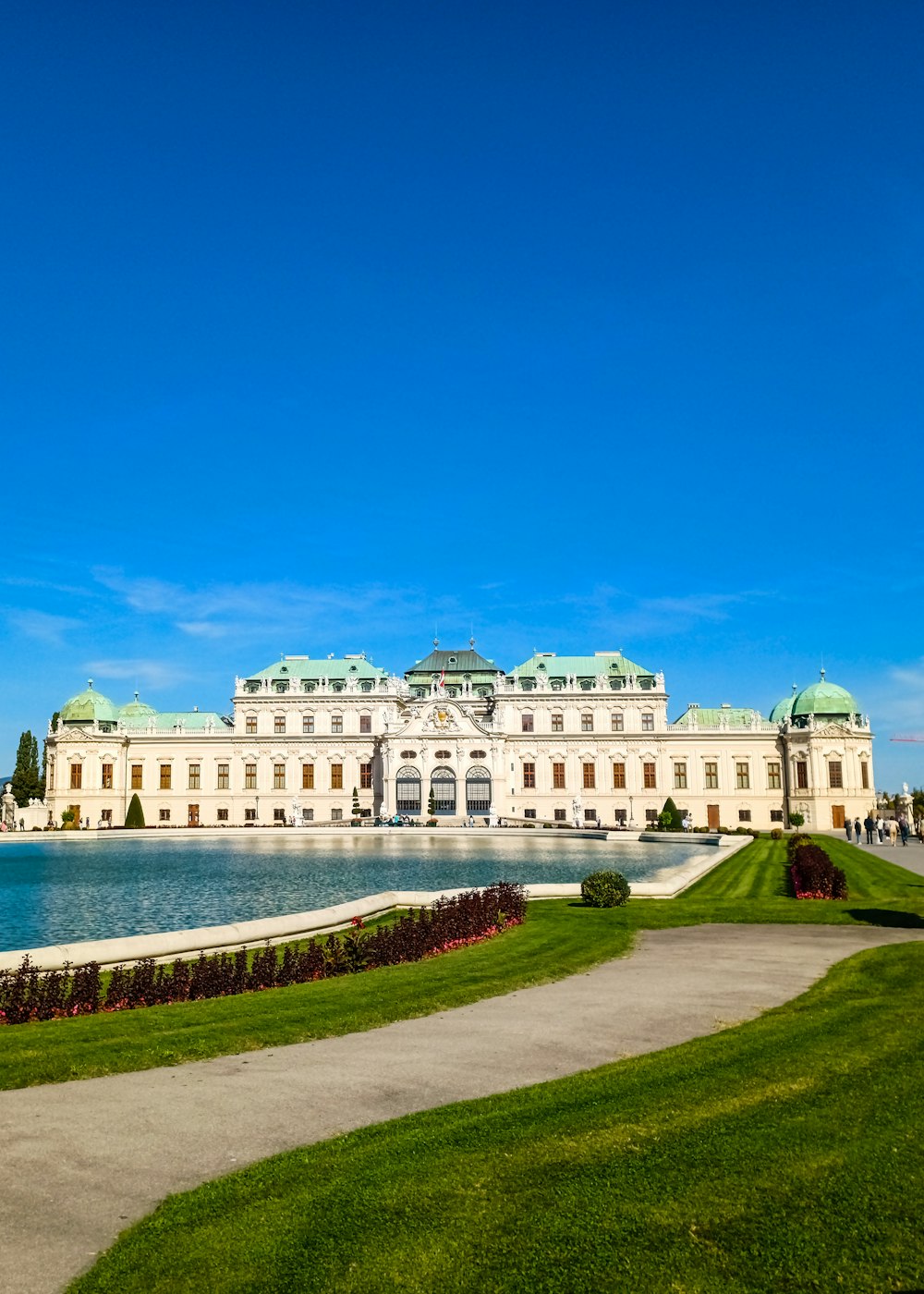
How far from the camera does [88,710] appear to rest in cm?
9925

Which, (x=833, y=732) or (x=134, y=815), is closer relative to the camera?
(x=833, y=732)

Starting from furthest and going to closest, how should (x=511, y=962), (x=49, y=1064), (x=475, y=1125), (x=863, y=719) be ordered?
1. (x=863, y=719)
2. (x=511, y=962)
3. (x=49, y=1064)
4. (x=475, y=1125)

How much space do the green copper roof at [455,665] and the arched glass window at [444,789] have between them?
523 inches

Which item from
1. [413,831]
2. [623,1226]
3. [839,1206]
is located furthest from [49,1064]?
[413,831]

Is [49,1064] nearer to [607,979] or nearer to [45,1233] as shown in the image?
[45,1233]

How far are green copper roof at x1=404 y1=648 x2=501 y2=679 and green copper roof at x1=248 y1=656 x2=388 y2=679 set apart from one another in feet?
18.7

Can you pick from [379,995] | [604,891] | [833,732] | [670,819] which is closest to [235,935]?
[379,995]

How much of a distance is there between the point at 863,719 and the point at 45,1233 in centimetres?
9234

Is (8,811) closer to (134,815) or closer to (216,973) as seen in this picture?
(134,815)

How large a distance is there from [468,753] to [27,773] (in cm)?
4653

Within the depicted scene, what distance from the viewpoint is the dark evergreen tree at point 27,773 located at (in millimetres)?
103375

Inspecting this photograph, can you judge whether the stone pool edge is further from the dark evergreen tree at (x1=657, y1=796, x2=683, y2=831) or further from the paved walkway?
the dark evergreen tree at (x1=657, y1=796, x2=683, y2=831)

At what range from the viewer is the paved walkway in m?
7.46

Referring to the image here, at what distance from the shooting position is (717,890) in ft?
113
